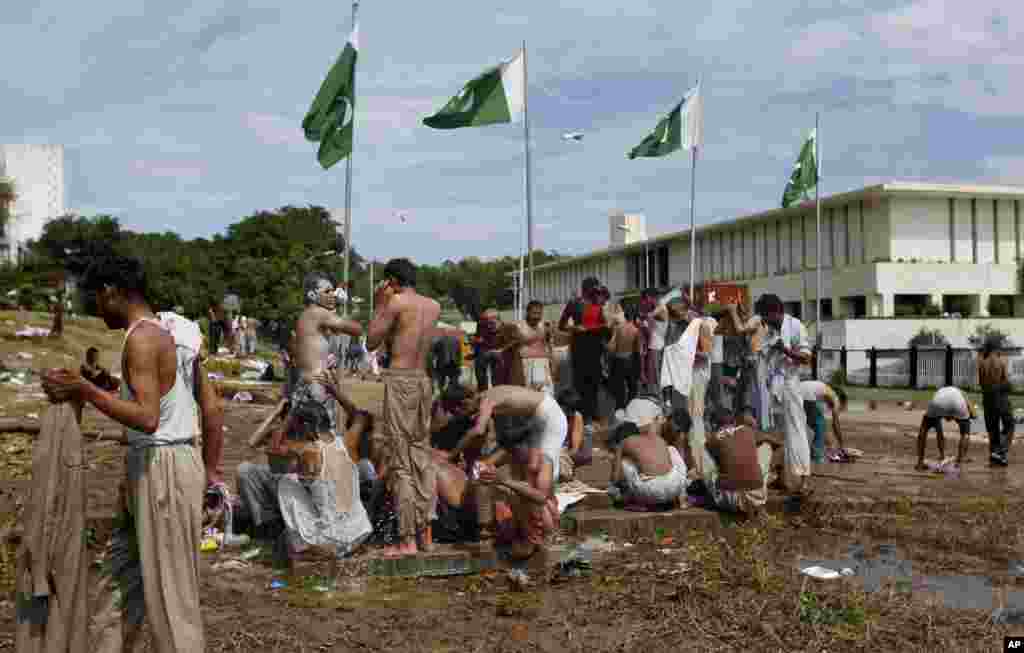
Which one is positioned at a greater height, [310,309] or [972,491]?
[310,309]

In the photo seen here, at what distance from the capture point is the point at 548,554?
21.4 ft

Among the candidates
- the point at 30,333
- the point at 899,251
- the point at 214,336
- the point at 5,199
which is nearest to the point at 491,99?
the point at 30,333

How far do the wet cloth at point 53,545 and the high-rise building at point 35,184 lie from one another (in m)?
62.1

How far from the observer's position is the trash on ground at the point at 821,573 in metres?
6.20

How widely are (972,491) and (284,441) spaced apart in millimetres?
6375

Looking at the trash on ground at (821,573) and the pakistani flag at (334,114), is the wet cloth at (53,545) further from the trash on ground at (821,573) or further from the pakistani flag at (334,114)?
the pakistani flag at (334,114)

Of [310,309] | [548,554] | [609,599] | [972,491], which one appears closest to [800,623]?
[609,599]

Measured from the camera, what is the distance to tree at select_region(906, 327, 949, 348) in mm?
36031

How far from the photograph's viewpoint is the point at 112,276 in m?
3.80

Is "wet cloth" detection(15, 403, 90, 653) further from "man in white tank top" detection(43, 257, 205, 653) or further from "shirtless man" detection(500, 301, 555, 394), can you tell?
"shirtless man" detection(500, 301, 555, 394)

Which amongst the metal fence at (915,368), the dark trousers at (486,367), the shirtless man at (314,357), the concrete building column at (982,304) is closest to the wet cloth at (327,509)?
the shirtless man at (314,357)

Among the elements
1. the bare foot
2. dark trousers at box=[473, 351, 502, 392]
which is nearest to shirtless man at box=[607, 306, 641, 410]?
dark trousers at box=[473, 351, 502, 392]

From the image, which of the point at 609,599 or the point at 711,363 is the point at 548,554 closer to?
the point at 609,599

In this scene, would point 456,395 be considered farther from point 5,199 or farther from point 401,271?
point 5,199
